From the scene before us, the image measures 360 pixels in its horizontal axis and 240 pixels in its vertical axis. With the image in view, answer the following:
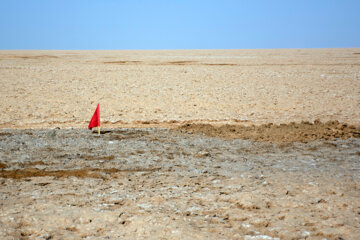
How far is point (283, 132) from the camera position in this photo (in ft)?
29.7

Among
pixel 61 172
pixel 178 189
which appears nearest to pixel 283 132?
pixel 178 189

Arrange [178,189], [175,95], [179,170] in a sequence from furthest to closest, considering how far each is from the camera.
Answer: [175,95]
[179,170]
[178,189]

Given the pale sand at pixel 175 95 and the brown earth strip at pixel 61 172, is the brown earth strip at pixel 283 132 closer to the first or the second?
the pale sand at pixel 175 95

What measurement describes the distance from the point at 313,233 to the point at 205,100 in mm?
10760

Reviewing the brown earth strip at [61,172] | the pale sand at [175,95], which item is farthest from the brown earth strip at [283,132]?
the brown earth strip at [61,172]

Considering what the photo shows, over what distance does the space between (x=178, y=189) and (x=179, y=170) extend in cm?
90

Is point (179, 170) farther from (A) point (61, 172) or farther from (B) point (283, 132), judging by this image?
(B) point (283, 132)

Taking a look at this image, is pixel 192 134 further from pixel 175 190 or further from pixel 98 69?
pixel 98 69

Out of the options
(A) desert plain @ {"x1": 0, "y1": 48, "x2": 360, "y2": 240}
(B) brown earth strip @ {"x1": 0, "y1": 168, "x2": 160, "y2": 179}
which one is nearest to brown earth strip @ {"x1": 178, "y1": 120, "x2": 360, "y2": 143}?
(A) desert plain @ {"x1": 0, "y1": 48, "x2": 360, "y2": 240}

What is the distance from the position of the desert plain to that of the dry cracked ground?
0.02 meters

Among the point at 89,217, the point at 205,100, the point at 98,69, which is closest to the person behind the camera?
the point at 89,217

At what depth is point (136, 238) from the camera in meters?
3.95

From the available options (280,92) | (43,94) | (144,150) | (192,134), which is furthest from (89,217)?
(280,92)

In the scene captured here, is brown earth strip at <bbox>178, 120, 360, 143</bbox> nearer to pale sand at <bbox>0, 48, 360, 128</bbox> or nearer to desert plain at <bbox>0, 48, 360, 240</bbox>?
desert plain at <bbox>0, 48, 360, 240</bbox>
